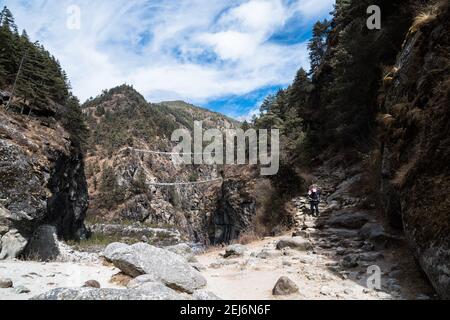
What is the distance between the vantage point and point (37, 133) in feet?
111

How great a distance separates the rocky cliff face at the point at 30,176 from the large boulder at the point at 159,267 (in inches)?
531

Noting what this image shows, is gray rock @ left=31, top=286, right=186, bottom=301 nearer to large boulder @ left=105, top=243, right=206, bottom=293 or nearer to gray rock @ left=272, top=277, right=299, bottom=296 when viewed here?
large boulder @ left=105, top=243, right=206, bottom=293

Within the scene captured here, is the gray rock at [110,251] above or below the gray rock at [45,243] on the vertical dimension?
above

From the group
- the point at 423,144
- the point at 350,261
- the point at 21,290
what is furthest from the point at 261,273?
the point at 21,290

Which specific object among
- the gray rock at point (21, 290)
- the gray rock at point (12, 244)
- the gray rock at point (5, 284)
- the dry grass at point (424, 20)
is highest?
the dry grass at point (424, 20)

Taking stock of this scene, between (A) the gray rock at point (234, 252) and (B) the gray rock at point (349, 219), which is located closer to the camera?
(A) the gray rock at point (234, 252)

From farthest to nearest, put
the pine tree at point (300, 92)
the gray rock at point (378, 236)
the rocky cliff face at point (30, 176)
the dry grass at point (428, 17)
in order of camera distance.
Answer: the pine tree at point (300, 92), the rocky cliff face at point (30, 176), the gray rock at point (378, 236), the dry grass at point (428, 17)

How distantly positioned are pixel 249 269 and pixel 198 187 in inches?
5643

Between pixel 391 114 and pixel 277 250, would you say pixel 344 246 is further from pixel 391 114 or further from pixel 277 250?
pixel 391 114

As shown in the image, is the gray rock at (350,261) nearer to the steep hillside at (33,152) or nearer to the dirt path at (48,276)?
the dirt path at (48,276)

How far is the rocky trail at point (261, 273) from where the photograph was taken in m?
6.96

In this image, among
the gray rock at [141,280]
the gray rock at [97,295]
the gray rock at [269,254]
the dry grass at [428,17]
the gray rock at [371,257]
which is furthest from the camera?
the gray rock at [269,254]

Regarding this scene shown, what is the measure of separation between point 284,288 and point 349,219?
7.30 meters

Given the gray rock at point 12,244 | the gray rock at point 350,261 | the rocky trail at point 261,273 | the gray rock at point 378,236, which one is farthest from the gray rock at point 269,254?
the gray rock at point 12,244
